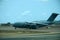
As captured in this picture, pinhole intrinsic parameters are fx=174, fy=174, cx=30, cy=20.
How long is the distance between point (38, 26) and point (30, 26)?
98cm

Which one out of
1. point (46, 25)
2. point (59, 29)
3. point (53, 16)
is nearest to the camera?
point (59, 29)

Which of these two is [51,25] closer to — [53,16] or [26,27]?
[26,27]

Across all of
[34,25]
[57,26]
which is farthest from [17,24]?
[57,26]

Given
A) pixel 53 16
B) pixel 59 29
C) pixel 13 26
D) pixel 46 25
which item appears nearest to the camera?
pixel 59 29

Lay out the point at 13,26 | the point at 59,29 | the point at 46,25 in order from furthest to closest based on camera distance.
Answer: the point at 13,26 < the point at 46,25 < the point at 59,29

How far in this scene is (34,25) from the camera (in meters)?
21.0

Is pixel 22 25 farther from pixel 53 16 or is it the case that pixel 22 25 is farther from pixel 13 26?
pixel 53 16

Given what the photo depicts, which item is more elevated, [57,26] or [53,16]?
[53,16]

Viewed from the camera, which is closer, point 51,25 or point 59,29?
point 59,29

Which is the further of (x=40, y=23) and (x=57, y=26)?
(x=40, y=23)

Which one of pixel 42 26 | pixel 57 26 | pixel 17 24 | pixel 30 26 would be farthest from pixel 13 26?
pixel 57 26

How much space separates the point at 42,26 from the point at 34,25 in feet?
3.22

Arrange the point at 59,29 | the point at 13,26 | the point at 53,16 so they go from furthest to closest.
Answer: the point at 53,16 → the point at 13,26 → the point at 59,29

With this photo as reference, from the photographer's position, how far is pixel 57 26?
58.5ft
